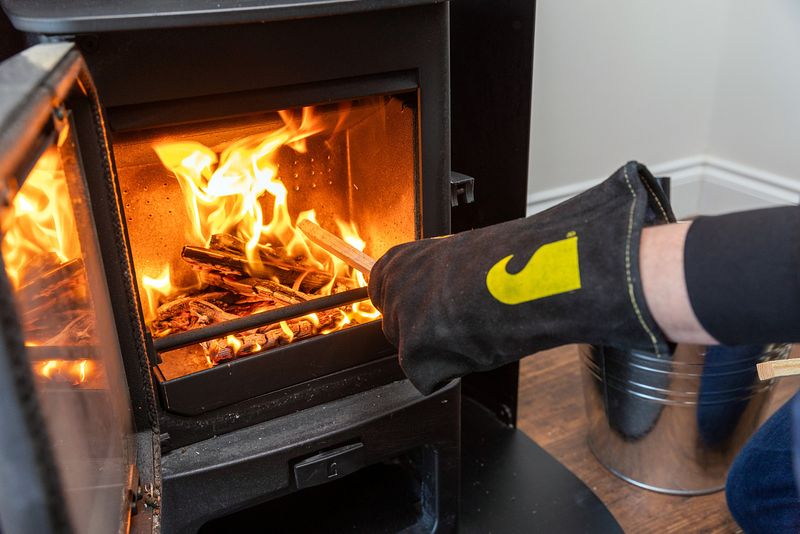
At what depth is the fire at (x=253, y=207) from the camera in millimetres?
943

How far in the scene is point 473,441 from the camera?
1.32m

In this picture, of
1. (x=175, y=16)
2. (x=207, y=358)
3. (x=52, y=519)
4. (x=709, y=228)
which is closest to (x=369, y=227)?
(x=207, y=358)

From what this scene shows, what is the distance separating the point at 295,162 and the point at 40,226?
0.55m

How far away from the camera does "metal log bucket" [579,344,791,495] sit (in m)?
1.14

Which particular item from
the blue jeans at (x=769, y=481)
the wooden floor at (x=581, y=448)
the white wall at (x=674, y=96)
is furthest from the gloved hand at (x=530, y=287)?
the white wall at (x=674, y=96)

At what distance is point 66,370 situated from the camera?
20.9 inches

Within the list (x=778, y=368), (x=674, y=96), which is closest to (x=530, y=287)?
(x=778, y=368)

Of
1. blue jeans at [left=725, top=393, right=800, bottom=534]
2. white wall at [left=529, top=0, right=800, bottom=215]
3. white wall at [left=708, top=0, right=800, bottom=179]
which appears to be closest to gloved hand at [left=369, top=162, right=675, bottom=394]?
blue jeans at [left=725, top=393, right=800, bottom=534]

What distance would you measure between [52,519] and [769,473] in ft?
2.87

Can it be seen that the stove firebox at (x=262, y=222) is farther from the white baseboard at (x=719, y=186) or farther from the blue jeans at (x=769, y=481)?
the white baseboard at (x=719, y=186)

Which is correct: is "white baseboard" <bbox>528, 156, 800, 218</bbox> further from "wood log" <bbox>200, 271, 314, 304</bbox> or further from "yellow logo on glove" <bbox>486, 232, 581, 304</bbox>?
"yellow logo on glove" <bbox>486, 232, 581, 304</bbox>

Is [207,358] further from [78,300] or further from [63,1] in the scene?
[63,1]

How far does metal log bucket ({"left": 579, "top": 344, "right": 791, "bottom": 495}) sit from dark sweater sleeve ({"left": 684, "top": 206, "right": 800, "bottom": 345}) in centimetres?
54

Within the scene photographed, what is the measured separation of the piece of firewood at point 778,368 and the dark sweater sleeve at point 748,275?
50 centimetres
